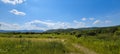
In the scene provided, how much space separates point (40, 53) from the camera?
13.7 metres

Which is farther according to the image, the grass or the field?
the field

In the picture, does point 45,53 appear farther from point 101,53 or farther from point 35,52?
point 101,53

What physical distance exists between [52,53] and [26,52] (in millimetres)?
1893

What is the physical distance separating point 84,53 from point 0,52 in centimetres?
725

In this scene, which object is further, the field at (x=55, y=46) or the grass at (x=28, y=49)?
the field at (x=55, y=46)

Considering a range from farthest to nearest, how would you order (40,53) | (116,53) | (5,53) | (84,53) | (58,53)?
(84,53), (116,53), (58,53), (40,53), (5,53)

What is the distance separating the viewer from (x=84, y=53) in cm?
1709

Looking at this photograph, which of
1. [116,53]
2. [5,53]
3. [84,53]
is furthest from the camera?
[84,53]

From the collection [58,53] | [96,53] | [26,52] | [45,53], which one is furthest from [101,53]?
[26,52]

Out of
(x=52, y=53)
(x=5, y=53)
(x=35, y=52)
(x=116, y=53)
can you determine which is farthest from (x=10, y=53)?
(x=116, y=53)

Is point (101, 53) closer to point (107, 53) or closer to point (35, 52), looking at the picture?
point (107, 53)

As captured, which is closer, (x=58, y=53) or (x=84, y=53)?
(x=58, y=53)

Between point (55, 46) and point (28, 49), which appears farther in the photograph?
point (55, 46)

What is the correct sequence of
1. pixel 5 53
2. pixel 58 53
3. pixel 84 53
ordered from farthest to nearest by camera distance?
pixel 84 53
pixel 58 53
pixel 5 53
